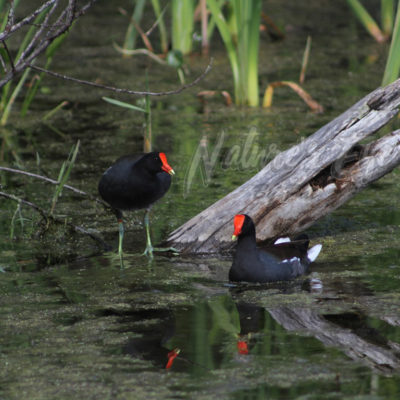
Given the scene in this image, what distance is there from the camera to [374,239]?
4949mm

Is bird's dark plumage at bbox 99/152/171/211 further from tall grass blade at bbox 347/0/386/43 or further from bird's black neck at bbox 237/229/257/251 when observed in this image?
tall grass blade at bbox 347/0/386/43

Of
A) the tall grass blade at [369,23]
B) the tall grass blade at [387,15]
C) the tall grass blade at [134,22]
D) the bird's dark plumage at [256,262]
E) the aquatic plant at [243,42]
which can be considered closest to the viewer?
the bird's dark plumage at [256,262]

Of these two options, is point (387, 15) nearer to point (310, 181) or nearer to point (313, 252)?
point (310, 181)

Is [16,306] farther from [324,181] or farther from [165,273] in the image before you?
[324,181]

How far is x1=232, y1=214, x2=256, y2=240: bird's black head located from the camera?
14.3ft

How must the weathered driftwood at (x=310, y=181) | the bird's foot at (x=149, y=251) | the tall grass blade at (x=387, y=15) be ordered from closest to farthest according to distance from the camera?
the weathered driftwood at (x=310, y=181) → the bird's foot at (x=149, y=251) → the tall grass blade at (x=387, y=15)

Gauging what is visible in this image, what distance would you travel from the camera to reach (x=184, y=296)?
13.5 ft

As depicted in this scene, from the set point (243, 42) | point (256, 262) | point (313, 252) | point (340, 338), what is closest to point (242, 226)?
point (256, 262)

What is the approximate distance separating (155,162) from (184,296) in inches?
34.8

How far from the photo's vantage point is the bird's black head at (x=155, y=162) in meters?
4.63

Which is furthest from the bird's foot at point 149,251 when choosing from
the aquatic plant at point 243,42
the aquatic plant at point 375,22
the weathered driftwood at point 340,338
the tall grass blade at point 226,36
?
the aquatic plant at point 375,22

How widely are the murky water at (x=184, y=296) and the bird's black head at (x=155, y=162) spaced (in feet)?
1.74

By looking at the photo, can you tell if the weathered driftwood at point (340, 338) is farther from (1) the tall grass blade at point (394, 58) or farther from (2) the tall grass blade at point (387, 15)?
(2) the tall grass blade at point (387, 15)

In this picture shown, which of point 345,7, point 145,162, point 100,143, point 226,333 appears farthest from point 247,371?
point 345,7
